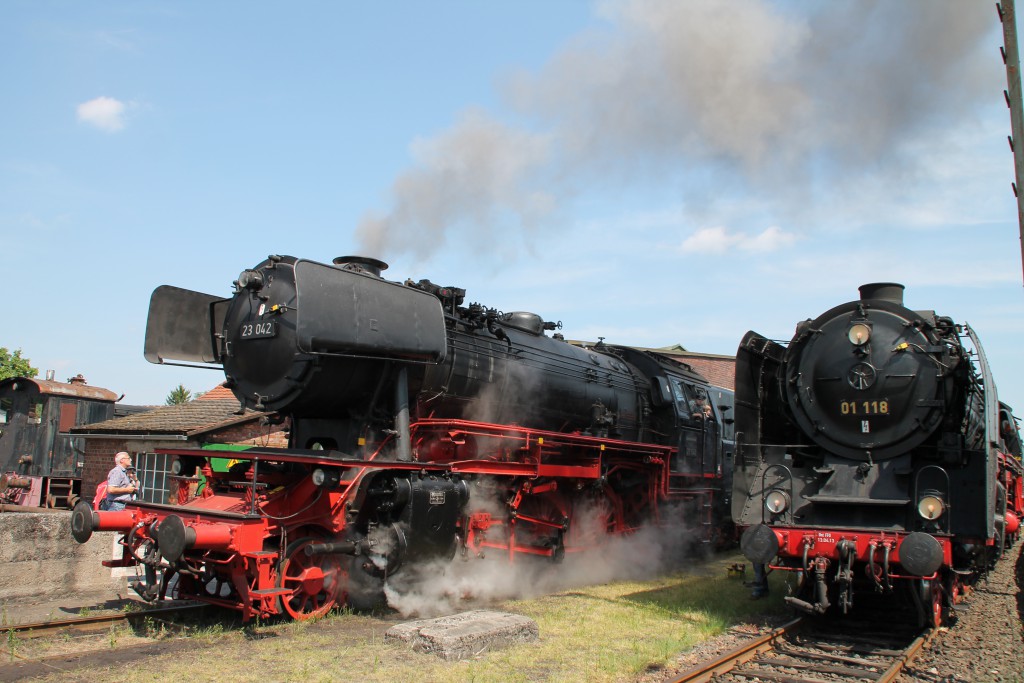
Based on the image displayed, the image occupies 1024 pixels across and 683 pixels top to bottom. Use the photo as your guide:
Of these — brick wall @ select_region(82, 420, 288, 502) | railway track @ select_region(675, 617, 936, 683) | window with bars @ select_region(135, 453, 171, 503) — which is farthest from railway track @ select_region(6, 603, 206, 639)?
window with bars @ select_region(135, 453, 171, 503)

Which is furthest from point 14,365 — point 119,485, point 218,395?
point 119,485

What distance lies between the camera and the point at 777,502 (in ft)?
25.2

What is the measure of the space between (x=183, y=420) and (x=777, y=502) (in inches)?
520

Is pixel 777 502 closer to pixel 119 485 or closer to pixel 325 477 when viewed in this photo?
pixel 325 477

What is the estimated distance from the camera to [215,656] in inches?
230

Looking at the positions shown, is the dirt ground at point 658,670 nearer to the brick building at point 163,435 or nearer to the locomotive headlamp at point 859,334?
the locomotive headlamp at point 859,334

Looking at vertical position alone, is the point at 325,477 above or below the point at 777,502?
above

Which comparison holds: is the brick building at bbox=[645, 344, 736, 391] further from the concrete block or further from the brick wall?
the concrete block

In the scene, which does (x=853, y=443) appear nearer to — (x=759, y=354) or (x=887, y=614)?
(x=759, y=354)

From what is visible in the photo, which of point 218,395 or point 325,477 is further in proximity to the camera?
point 218,395

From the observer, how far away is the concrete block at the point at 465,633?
19.6ft

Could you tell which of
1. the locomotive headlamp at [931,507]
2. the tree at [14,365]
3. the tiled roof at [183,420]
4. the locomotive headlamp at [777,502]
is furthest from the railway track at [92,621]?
the tree at [14,365]

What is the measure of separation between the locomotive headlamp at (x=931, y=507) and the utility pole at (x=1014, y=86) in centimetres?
255

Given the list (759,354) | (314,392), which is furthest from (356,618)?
(759,354)
